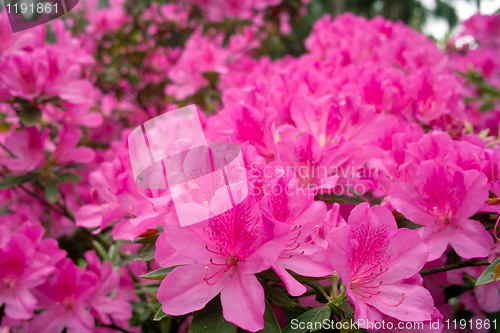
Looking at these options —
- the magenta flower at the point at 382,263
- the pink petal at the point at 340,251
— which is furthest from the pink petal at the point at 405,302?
the pink petal at the point at 340,251

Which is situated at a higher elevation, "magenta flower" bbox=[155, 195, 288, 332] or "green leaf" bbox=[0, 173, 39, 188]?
"magenta flower" bbox=[155, 195, 288, 332]

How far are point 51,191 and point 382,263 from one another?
131 centimetres

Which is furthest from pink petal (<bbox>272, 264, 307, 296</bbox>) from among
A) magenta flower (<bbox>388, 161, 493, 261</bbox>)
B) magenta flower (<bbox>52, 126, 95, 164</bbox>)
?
magenta flower (<bbox>52, 126, 95, 164</bbox>)

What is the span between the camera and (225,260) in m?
0.73

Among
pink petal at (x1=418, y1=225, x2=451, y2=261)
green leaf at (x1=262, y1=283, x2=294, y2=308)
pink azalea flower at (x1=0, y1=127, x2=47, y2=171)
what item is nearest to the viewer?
green leaf at (x1=262, y1=283, x2=294, y2=308)

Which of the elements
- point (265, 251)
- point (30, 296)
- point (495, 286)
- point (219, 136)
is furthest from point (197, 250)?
point (495, 286)

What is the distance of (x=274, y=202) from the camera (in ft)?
2.42

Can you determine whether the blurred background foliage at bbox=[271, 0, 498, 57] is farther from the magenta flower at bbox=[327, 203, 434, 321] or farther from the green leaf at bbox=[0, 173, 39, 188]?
the magenta flower at bbox=[327, 203, 434, 321]

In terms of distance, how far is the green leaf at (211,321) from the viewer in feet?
2.30

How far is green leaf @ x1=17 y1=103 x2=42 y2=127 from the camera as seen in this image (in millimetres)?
1348

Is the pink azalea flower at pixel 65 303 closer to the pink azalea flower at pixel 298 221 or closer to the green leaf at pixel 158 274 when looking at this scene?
the green leaf at pixel 158 274

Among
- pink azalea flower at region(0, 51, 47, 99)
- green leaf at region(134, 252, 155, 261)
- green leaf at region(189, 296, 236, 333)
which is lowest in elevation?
green leaf at region(189, 296, 236, 333)

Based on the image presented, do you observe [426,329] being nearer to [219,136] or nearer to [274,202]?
[274,202]

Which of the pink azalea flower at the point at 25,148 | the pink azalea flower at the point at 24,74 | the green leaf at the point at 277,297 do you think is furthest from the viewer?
the pink azalea flower at the point at 25,148
